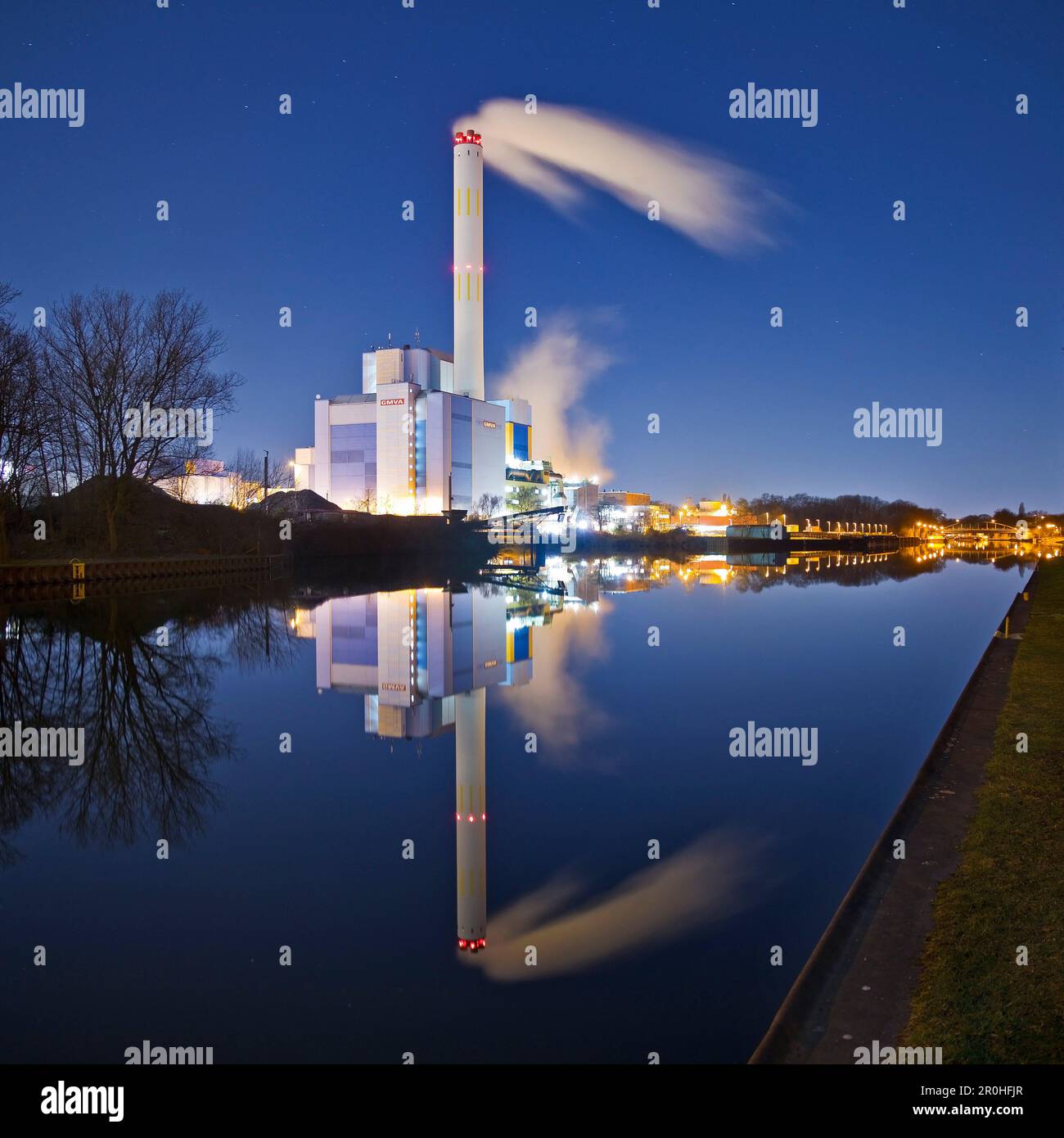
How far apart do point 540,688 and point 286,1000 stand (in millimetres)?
9624

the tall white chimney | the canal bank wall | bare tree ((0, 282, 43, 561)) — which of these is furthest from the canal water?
the tall white chimney

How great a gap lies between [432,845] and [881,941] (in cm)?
363

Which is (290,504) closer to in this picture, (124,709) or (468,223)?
(468,223)

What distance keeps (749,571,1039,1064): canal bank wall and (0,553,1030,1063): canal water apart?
0.29 m

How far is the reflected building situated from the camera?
25.6 feet

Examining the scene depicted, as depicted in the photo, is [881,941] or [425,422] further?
[425,422]

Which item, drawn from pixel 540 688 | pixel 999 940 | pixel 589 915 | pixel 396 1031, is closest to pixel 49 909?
pixel 396 1031

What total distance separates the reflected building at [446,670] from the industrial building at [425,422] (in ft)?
193

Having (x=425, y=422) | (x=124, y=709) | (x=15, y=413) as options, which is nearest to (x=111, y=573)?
(x=15, y=413)

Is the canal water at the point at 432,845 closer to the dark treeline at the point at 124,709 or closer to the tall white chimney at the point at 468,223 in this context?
the dark treeline at the point at 124,709

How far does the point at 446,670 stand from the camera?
16.2m

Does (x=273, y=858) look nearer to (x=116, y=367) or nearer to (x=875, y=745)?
(x=875, y=745)

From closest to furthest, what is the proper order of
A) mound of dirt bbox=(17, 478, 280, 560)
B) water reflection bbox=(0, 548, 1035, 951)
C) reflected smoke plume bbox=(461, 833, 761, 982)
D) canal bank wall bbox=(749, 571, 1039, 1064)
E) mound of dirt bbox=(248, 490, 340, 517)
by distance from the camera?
1. canal bank wall bbox=(749, 571, 1039, 1064)
2. reflected smoke plume bbox=(461, 833, 761, 982)
3. water reflection bbox=(0, 548, 1035, 951)
4. mound of dirt bbox=(17, 478, 280, 560)
5. mound of dirt bbox=(248, 490, 340, 517)

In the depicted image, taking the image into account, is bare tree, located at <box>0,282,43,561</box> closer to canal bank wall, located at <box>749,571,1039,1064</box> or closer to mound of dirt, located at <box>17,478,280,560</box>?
mound of dirt, located at <box>17,478,280,560</box>
